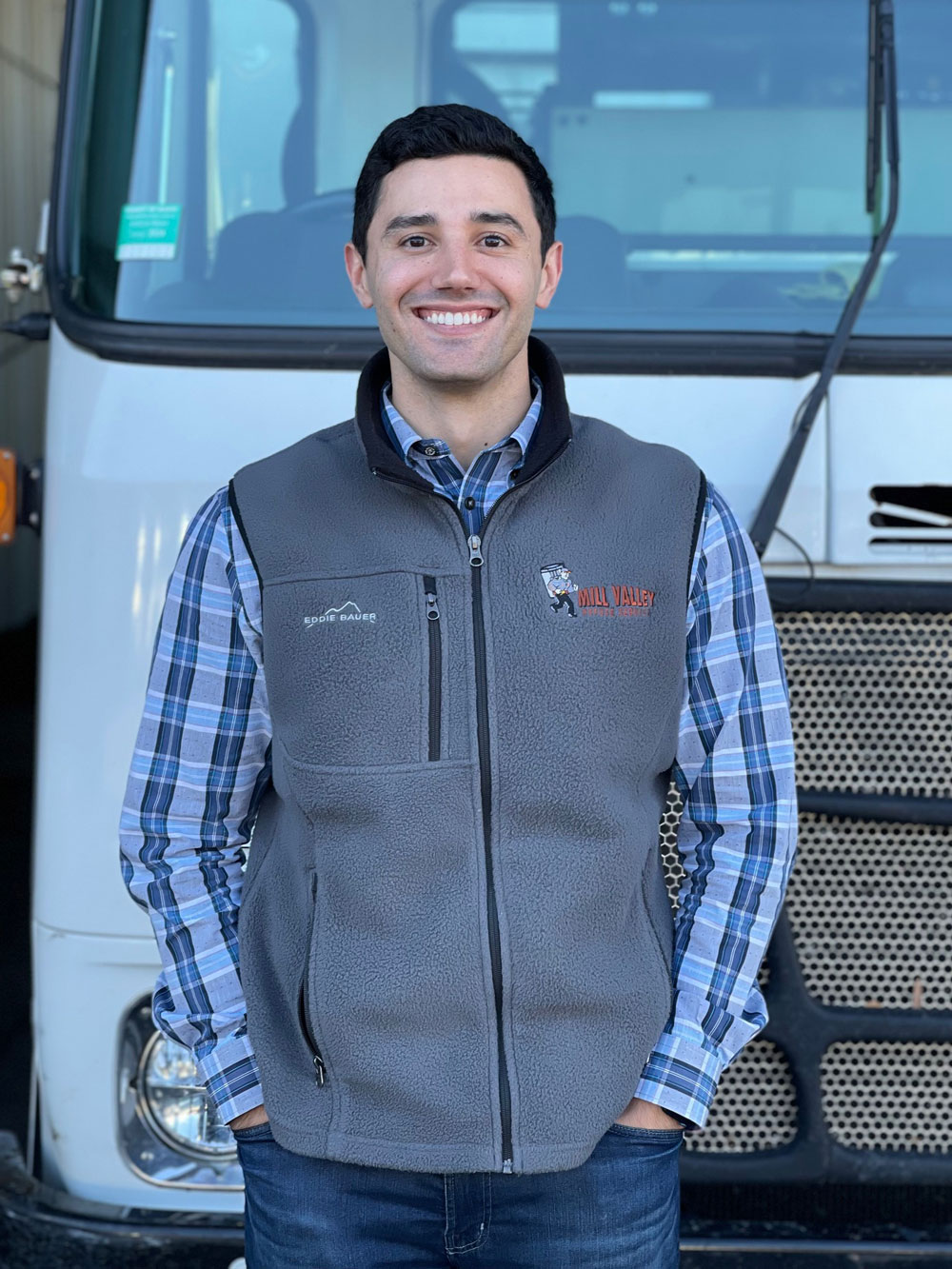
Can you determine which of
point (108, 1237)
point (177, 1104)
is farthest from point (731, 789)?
point (108, 1237)

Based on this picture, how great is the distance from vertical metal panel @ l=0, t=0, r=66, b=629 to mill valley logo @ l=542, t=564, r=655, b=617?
23.0 feet

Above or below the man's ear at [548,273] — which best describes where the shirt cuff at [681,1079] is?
below

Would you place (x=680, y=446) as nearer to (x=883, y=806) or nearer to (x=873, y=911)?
(x=883, y=806)

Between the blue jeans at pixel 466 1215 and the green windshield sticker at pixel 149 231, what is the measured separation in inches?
57.5

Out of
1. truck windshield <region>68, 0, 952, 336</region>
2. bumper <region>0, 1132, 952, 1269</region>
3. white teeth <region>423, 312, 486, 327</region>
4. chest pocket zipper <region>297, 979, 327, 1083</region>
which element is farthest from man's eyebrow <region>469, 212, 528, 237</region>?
bumper <region>0, 1132, 952, 1269</region>

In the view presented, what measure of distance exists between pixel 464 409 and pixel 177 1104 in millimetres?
1188

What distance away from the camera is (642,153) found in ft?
8.57

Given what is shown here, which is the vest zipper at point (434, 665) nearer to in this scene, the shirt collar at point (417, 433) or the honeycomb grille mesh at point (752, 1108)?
the shirt collar at point (417, 433)

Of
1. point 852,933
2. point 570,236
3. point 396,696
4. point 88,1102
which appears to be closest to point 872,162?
point 570,236

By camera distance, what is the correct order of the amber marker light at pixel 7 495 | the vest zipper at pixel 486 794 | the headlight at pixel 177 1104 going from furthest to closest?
1. the amber marker light at pixel 7 495
2. the headlight at pixel 177 1104
3. the vest zipper at pixel 486 794

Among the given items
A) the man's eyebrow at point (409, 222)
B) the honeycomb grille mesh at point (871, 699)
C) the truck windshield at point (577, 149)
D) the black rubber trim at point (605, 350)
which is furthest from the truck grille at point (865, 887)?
the man's eyebrow at point (409, 222)

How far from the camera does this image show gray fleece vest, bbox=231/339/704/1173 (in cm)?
163

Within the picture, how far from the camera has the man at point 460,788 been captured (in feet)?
5.36

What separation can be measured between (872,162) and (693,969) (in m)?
1.41
